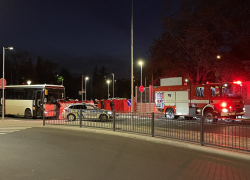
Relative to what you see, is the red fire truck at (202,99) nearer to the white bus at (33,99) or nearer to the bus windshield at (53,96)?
the bus windshield at (53,96)

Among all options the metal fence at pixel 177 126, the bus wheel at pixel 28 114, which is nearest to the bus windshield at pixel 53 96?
the bus wheel at pixel 28 114

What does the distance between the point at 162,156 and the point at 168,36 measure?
86.5ft

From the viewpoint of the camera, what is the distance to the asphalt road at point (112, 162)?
17.2 ft

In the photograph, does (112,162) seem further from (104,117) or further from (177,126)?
(104,117)

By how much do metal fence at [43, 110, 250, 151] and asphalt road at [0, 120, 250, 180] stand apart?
811mm

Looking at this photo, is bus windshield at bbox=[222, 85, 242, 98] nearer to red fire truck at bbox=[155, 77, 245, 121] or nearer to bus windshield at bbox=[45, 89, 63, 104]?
red fire truck at bbox=[155, 77, 245, 121]

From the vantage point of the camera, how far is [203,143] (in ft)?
26.6

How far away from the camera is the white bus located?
2002 centimetres

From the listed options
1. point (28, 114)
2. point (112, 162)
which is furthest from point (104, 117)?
point (28, 114)

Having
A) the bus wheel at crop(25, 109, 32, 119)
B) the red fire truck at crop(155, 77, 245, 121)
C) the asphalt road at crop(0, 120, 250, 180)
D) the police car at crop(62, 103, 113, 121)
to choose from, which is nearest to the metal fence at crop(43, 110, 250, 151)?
the police car at crop(62, 103, 113, 121)

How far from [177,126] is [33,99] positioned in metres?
15.5

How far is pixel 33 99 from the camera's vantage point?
20.4 meters

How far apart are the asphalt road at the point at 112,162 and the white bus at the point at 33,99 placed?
11590mm

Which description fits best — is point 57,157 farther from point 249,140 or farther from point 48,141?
point 249,140
